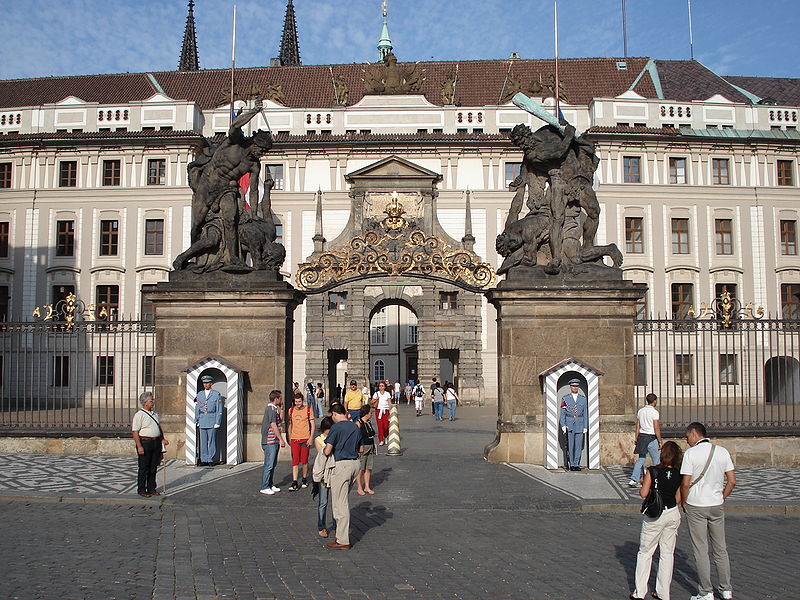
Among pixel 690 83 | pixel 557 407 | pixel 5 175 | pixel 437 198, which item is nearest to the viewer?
pixel 557 407

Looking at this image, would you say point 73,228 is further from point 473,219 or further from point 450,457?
point 450,457

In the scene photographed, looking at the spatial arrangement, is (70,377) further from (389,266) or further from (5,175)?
(5,175)

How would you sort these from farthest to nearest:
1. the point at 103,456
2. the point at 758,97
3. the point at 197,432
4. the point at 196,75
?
the point at 196,75
the point at 758,97
the point at 103,456
the point at 197,432

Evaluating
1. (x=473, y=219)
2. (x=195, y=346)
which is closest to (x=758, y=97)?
(x=473, y=219)

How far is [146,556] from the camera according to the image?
8.48 meters

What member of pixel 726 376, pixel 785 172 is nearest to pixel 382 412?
pixel 726 376

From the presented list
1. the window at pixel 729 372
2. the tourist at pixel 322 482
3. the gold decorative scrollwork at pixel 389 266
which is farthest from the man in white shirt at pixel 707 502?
the gold decorative scrollwork at pixel 389 266

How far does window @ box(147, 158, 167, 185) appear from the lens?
42094 mm

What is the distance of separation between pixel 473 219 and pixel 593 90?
11972 mm

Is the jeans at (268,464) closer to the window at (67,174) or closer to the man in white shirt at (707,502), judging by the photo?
Result: the man in white shirt at (707,502)

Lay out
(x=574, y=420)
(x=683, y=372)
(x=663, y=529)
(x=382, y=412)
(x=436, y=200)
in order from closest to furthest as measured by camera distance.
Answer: (x=663, y=529) → (x=574, y=420) → (x=382, y=412) → (x=683, y=372) → (x=436, y=200)

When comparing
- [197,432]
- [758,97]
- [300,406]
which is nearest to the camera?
[300,406]

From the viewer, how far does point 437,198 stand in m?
40.5

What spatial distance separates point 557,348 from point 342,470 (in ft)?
22.1
